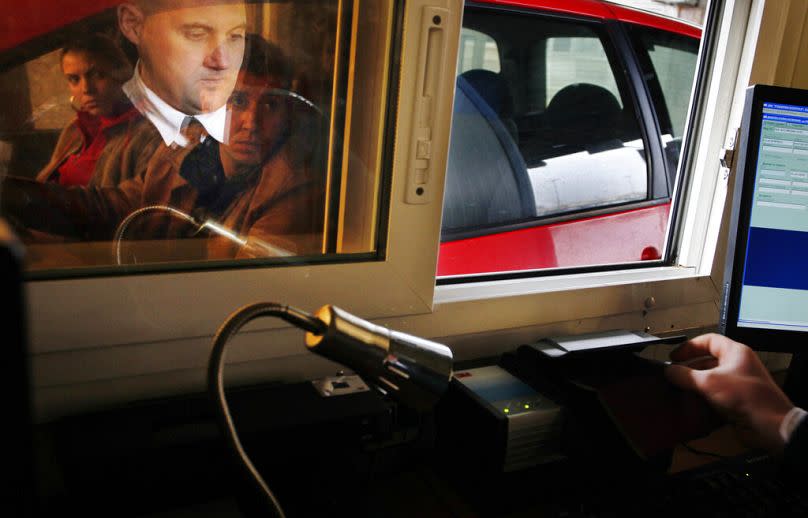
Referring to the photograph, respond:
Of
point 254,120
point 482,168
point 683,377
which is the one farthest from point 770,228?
point 254,120

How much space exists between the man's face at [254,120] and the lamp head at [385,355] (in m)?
0.52

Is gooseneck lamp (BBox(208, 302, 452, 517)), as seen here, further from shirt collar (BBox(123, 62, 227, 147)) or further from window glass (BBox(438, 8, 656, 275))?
window glass (BBox(438, 8, 656, 275))

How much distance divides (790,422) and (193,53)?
1.12 metres

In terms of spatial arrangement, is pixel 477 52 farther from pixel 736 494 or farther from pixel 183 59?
pixel 736 494

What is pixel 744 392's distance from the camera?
1.01 m

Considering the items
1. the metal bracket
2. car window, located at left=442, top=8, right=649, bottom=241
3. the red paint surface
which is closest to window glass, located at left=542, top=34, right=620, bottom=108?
car window, located at left=442, top=8, right=649, bottom=241

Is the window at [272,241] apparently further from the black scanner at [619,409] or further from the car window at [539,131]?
the car window at [539,131]

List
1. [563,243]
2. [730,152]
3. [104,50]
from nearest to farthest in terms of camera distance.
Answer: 1. [104,50]
2. [730,152]
3. [563,243]

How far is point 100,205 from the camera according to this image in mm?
964

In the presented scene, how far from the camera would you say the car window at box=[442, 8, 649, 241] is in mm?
1872

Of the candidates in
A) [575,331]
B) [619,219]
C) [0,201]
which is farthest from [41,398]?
[619,219]

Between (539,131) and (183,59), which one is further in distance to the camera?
(539,131)

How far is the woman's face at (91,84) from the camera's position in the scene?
0.90 m

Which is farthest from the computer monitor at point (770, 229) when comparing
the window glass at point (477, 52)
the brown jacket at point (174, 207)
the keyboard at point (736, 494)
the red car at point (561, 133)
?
the window glass at point (477, 52)
